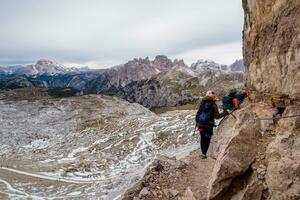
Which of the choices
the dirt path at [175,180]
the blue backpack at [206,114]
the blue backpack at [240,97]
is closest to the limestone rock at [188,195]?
the dirt path at [175,180]

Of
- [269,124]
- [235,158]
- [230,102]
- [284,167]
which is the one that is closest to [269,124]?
[269,124]

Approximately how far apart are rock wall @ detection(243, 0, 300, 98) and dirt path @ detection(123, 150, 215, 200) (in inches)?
→ 232

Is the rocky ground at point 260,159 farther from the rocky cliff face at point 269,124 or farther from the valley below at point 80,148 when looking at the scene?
the valley below at point 80,148

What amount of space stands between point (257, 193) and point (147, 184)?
964cm

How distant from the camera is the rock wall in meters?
13.2

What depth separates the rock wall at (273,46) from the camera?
13.2 m

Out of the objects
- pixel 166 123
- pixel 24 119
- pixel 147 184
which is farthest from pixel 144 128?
pixel 147 184

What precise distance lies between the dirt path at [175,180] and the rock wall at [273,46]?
5895 millimetres

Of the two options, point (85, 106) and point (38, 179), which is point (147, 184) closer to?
point (38, 179)

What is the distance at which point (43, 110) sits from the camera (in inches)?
3639

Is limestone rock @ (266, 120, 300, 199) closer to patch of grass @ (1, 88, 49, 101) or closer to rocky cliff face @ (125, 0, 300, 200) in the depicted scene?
Answer: rocky cliff face @ (125, 0, 300, 200)

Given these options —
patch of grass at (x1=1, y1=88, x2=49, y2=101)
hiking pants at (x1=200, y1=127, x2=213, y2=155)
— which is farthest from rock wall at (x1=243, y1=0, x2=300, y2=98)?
patch of grass at (x1=1, y1=88, x2=49, y2=101)

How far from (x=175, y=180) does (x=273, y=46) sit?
965 centimetres

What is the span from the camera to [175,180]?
67.1ft
